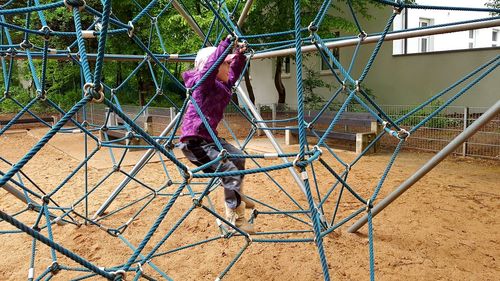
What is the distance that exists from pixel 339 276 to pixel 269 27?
5717 mm

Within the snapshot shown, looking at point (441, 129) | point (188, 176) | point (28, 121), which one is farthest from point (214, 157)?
point (28, 121)

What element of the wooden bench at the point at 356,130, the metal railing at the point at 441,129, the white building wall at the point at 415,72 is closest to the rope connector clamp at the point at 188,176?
the metal railing at the point at 441,129

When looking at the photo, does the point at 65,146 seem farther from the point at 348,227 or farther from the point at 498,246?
the point at 498,246

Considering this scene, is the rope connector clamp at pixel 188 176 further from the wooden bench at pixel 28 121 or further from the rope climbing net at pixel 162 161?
the wooden bench at pixel 28 121

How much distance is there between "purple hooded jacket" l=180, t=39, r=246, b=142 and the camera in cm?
201

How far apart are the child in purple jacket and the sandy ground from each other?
261 mm

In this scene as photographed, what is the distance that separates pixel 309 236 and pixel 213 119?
981 millimetres

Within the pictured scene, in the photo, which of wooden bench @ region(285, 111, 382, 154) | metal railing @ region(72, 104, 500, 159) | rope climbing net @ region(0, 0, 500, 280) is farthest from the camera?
Answer: wooden bench @ region(285, 111, 382, 154)

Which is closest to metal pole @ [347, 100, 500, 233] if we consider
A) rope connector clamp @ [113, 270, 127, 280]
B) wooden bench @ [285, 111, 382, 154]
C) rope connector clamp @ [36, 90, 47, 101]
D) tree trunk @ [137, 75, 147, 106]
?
rope connector clamp @ [113, 270, 127, 280]

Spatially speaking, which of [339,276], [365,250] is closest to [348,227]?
[365,250]

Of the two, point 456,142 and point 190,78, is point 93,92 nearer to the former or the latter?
point 190,78

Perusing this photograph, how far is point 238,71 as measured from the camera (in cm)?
212

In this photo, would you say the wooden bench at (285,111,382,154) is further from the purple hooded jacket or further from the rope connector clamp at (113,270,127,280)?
the rope connector clamp at (113,270,127,280)

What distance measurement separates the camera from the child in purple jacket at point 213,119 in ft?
6.52
